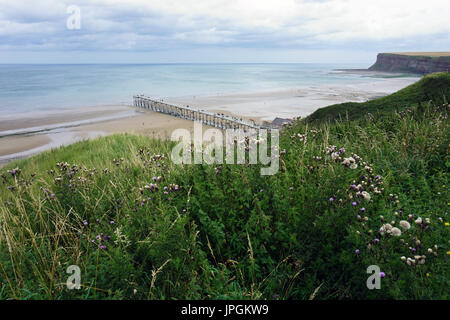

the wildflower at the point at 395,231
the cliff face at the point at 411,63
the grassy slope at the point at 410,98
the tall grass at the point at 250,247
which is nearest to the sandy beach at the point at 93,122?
the grassy slope at the point at 410,98

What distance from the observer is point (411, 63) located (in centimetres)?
11831

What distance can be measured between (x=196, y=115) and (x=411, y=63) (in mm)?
120720

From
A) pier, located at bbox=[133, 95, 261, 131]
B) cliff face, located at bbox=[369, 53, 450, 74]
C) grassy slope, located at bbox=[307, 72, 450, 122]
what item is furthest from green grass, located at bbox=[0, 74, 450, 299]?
cliff face, located at bbox=[369, 53, 450, 74]

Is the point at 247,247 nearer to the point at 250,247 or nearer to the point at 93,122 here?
the point at 250,247

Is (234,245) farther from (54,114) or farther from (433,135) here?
(54,114)

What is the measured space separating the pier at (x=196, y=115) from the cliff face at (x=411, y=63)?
85.5 metres

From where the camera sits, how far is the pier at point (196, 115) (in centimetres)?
2816

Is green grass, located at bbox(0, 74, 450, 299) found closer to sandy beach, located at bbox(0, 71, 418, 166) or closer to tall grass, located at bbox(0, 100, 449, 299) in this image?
tall grass, located at bbox(0, 100, 449, 299)

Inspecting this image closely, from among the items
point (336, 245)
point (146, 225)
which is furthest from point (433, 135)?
point (146, 225)

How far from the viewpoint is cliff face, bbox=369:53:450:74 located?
96206 millimetres

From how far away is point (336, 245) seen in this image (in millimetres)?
3002

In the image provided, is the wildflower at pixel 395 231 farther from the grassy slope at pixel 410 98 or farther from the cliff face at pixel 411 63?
the cliff face at pixel 411 63

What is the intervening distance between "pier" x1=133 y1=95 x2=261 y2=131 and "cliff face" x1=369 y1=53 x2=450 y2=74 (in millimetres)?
85539
